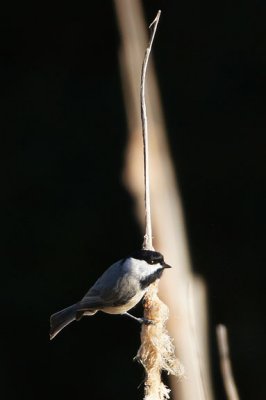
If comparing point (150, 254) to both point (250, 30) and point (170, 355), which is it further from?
point (250, 30)

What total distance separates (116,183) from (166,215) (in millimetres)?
1071

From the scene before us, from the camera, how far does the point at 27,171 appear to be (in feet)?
6.82

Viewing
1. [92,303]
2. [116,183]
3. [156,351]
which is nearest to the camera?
[156,351]

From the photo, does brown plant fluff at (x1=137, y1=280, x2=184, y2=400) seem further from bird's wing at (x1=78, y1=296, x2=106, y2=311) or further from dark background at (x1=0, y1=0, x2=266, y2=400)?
dark background at (x1=0, y1=0, x2=266, y2=400)

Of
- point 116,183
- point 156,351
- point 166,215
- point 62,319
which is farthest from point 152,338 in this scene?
point 116,183

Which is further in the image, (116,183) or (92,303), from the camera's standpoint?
(116,183)

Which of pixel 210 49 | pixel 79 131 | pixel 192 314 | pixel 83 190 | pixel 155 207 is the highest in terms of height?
pixel 210 49

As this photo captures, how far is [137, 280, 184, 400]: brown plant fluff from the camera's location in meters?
0.86

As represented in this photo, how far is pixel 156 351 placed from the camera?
915mm

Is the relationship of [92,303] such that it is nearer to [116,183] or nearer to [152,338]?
[152,338]

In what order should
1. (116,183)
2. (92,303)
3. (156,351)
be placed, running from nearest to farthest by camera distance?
(156,351), (92,303), (116,183)

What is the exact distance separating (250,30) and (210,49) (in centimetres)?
14

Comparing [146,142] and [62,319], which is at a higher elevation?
[146,142]

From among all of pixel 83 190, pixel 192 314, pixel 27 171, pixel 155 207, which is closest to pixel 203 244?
pixel 83 190
